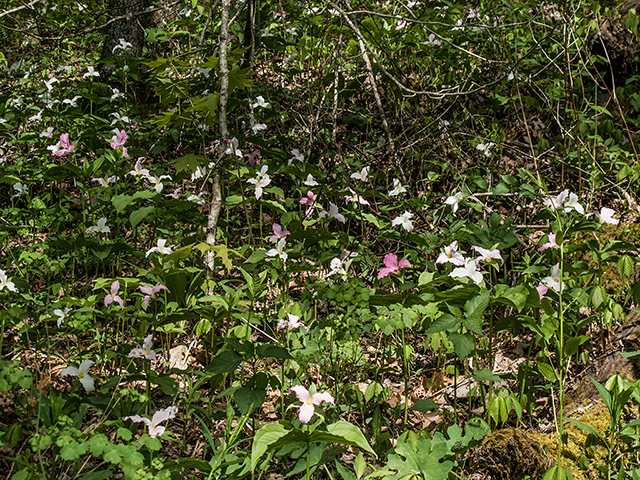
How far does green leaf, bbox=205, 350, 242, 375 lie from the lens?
160 centimetres

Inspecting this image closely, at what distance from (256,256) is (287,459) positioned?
3.37ft

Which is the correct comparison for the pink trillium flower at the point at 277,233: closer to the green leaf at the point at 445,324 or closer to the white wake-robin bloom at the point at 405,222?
the white wake-robin bloom at the point at 405,222

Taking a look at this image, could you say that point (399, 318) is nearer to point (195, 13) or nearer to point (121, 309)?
point (121, 309)

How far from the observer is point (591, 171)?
320 cm

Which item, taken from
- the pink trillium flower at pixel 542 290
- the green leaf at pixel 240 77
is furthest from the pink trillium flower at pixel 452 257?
the green leaf at pixel 240 77

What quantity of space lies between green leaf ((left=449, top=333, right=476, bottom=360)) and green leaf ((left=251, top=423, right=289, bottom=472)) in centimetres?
63

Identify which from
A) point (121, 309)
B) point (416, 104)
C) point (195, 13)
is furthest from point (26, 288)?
point (195, 13)

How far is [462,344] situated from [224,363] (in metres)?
0.80

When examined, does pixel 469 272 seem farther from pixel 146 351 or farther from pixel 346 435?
pixel 146 351

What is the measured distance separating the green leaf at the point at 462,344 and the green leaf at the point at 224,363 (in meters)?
0.73

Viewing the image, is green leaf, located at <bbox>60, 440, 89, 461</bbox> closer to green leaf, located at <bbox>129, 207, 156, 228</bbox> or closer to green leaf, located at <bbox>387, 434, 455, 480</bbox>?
green leaf, located at <bbox>387, 434, 455, 480</bbox>

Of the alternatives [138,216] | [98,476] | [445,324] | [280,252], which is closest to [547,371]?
[445,324]

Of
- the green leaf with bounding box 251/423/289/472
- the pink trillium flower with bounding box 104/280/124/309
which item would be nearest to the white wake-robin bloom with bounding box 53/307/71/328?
Answer: the pink trillium flower with bounding box 104/280/124/309

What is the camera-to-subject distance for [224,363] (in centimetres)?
162
